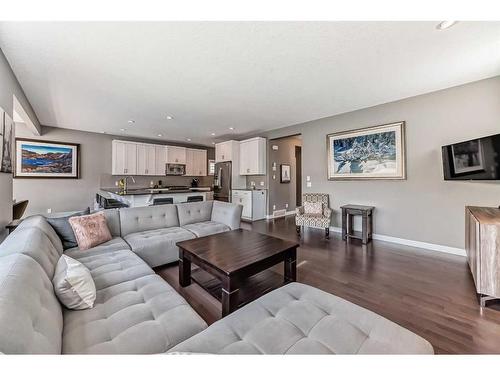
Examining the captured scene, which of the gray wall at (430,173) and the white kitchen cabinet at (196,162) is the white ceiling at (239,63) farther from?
the white kitchen cabinet at (196,162)

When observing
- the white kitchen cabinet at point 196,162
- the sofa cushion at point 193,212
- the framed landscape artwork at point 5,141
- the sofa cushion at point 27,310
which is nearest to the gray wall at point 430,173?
the sofa cushion at point 193,212

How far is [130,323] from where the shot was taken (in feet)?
3.63

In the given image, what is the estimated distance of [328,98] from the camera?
3482 millimetres

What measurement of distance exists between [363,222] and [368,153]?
135 centimetres

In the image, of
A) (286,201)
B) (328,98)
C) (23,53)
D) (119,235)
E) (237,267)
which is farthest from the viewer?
(286,201)

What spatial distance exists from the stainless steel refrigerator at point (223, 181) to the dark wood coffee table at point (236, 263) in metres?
3.81

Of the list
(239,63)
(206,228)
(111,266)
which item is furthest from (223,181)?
(111,266)

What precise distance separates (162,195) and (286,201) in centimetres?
371

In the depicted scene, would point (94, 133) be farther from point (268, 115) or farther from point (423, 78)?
point (423, 78)

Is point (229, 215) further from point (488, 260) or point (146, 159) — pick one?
point (146, 159)

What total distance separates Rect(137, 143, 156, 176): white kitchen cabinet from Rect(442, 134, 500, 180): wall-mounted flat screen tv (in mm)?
7088

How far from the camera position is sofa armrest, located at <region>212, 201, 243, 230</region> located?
3410 millimetres

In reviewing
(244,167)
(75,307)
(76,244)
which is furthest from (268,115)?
(75,307)
